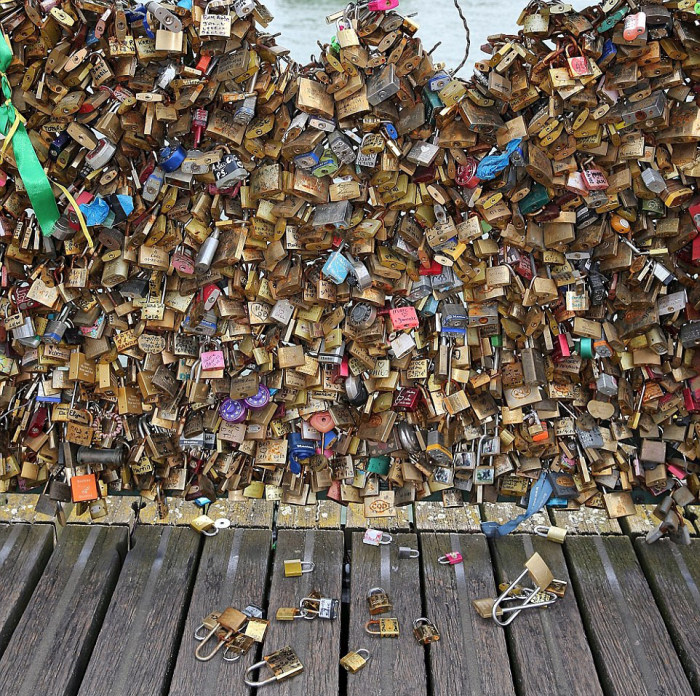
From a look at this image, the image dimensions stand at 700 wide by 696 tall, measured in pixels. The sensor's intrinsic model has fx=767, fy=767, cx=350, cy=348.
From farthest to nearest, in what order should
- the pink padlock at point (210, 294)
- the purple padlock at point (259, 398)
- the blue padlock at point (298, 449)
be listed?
the blue padlock at point (298, 449)
the purple padlock at point (259, 398)
the pink padlock at point (210, 294)

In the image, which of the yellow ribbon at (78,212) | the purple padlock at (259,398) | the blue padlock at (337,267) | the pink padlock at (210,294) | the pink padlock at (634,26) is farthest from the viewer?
the purple padlock at (259,398)

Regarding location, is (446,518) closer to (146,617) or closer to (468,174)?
(146,617)

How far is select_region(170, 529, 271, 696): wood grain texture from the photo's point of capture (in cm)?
263

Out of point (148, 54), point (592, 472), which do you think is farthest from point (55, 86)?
point (592, 472)

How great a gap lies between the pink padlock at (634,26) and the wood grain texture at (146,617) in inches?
99.5

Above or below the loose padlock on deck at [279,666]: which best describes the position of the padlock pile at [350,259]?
above

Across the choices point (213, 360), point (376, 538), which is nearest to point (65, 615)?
point (213, 360)

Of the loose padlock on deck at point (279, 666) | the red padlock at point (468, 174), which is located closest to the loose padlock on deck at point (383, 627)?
the loose padlock on deck at point (279, 666)

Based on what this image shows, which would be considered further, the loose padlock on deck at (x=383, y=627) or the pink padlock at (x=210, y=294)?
the pink padlock at (x=210, y=294)

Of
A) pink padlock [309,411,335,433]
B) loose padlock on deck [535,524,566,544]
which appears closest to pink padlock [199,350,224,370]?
pink padlock [309,411,335,433]

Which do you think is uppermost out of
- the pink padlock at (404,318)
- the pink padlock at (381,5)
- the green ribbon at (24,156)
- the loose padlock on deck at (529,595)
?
the pink padlock at (381,5)

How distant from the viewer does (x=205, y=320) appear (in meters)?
3.19

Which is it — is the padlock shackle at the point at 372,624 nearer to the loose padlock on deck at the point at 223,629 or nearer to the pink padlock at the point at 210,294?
the loose padlock on deck at the point at 223,629

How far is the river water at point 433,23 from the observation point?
14.3 ft
